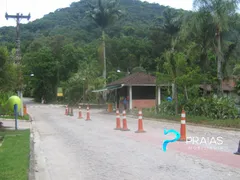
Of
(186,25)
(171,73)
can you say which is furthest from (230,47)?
(171,73)

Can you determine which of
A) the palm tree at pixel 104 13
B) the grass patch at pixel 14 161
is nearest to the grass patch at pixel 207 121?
the grass patch at pixel 14 161

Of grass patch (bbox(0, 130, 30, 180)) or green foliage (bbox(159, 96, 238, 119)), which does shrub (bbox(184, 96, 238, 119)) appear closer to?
green foliage (bbox(159, 96, 238, 119))

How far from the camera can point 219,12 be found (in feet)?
72.1

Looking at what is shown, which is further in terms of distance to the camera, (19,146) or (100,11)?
(100,11)

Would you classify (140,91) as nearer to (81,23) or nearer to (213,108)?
(213,108)

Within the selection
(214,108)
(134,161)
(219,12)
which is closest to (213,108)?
(214,108)

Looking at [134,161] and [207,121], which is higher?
[207,121]

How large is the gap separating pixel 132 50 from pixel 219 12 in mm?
36155

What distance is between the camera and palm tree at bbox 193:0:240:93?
71.5 ft

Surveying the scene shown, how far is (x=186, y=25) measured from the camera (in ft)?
77.0

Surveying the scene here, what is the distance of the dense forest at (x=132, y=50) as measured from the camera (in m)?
21.6

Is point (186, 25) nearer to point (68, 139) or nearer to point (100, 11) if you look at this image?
point (68, 139)

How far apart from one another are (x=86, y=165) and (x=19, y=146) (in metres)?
3.64

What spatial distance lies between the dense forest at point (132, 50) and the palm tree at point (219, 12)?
0.06 metres
